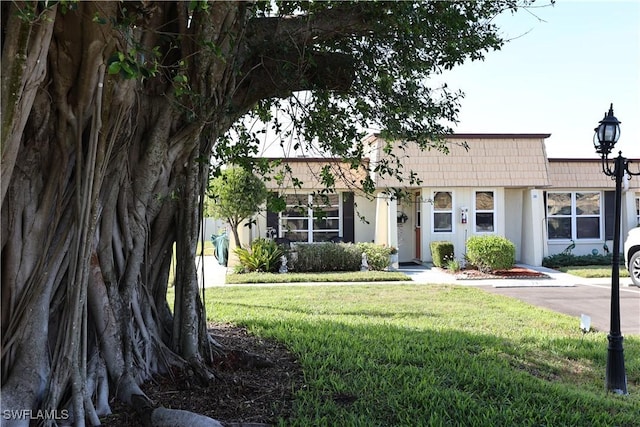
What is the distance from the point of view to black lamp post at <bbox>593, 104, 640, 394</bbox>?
552 cm

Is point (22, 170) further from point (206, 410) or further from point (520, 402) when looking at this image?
point (520, 402)

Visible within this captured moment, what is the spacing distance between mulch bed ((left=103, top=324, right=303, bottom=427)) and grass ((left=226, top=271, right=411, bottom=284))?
7934 millimetres

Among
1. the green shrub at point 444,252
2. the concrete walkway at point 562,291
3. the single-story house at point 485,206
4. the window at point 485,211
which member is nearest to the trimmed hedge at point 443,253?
the green shrub at point 444,252

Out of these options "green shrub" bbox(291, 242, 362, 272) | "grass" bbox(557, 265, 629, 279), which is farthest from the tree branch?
"grass" bbox(557, 265, 629, 279)

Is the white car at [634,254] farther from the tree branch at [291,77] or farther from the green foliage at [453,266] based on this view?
the tree branch at [291,77]

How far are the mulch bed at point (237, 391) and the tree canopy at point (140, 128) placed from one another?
139 millimetres

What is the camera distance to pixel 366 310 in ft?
31.2

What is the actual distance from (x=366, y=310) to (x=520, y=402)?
5.03m

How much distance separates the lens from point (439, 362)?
18.9 ft

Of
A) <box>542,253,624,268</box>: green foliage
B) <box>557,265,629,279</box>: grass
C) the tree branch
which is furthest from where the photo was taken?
<box>542,253,624,268</box>: green foliage

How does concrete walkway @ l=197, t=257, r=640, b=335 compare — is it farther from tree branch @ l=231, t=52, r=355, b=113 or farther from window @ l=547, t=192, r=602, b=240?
tree branch @ l=231, t=52, r=355, b=113

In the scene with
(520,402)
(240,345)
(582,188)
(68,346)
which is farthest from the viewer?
(582,188)

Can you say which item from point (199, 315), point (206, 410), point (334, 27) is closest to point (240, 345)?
point (199, 315)

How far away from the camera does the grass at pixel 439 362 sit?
428 centimetres
